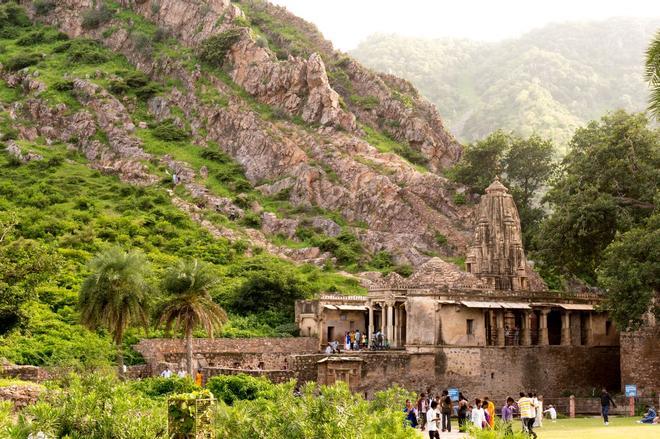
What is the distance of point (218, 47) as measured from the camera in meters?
79.1

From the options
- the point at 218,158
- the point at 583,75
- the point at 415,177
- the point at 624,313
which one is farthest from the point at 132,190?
the point at 583,75

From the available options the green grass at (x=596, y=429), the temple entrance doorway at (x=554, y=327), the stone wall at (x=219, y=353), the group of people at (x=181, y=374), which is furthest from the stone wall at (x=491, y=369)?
the green grass at (x=596, y=429)

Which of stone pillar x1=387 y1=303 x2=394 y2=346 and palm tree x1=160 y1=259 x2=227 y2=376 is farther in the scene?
stone pillar x1=387 y1=303 x2=394 y2=346

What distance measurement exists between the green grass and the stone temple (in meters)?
7.50

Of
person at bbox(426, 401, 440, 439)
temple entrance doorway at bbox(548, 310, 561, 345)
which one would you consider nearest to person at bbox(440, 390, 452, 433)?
person at bbox(426, 401, 440, 439)

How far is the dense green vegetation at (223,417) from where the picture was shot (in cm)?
1253

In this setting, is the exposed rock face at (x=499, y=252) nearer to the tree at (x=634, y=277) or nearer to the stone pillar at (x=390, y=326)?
the stone pillar at (x=390, y=326)

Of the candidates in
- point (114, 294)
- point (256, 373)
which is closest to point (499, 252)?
point (256, 373)

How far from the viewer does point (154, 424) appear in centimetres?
1296

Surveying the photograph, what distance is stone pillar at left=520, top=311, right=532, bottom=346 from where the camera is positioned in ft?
131

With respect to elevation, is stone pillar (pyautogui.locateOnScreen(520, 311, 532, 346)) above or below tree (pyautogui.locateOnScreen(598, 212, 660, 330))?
below

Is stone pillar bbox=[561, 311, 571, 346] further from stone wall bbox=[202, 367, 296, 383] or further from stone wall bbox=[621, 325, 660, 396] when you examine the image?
stone wall bbox=[202, 367, 296, 383]

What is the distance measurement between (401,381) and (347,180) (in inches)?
1322

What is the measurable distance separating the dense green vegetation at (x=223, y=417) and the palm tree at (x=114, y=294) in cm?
1895
